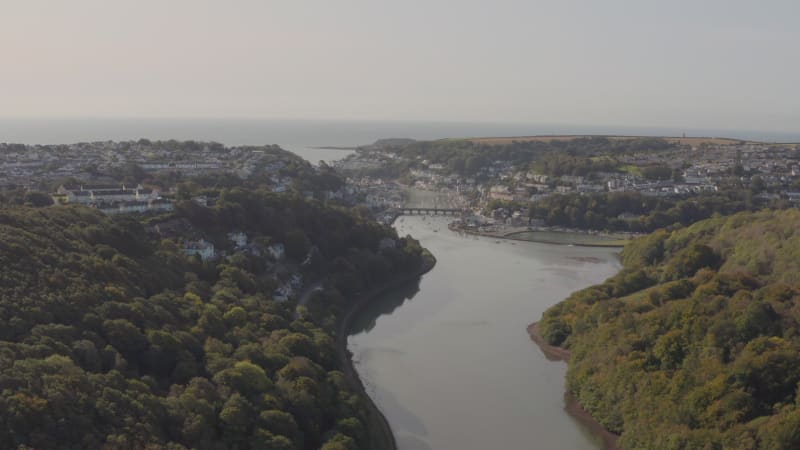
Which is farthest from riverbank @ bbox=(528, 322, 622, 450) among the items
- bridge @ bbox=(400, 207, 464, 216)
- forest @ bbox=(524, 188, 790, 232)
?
bridge @ bbox=(400, 207, 464, 216)

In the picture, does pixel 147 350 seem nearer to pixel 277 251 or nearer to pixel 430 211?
pixel 277 251

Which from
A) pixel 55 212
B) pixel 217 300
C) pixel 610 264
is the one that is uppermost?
pixel 55 212

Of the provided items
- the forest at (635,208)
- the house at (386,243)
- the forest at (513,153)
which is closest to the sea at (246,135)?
the forest at (513,153)

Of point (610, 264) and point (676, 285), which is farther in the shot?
point (610, 264)

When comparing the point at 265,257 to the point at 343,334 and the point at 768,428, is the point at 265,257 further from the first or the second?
the point at 768,428

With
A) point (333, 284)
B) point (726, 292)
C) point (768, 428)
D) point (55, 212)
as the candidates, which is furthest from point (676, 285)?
point (55, 212)

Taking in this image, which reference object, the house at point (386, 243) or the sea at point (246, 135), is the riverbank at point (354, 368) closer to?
the house at point (386, 243)

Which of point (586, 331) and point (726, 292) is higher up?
point (726, 292)
